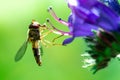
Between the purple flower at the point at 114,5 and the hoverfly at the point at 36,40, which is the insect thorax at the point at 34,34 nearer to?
the hoverfly at the point at 36,40

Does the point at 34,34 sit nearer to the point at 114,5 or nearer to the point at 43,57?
the point at 114,5

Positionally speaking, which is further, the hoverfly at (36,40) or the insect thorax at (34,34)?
the insect thorax at (34,34)

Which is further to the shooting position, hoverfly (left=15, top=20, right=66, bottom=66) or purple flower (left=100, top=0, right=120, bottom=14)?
hoverfly (left=15, top=20, right=66, bottom=66)

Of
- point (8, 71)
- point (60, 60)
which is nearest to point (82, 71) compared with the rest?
point (60, 60)

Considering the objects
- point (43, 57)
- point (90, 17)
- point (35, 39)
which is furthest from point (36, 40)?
point (43, 57)

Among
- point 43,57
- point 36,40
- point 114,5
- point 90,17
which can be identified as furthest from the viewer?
point 43,57

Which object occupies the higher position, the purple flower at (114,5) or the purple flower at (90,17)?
the purple flower at (114,5)

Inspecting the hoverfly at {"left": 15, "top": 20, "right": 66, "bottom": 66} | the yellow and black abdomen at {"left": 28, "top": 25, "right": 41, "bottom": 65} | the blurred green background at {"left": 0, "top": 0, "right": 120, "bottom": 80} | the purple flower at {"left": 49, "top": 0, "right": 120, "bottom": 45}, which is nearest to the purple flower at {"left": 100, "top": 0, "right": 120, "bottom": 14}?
the purple flower at {"left": 49, "top": 0, "right": 120, "bottom": 45}

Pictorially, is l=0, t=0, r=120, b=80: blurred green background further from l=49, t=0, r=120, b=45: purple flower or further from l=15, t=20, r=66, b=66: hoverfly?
l=49, t=0, r=120, b=45: purple flower

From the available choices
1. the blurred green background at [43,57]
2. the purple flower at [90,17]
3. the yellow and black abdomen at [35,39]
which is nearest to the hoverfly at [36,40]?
the yellow and black abdomen at [35,39]
